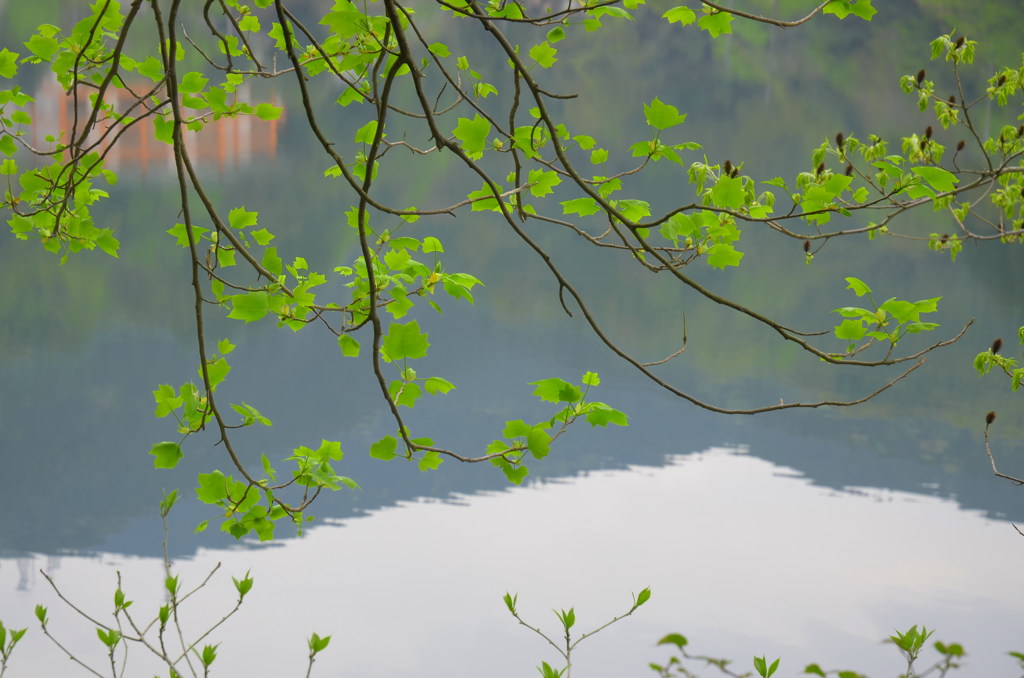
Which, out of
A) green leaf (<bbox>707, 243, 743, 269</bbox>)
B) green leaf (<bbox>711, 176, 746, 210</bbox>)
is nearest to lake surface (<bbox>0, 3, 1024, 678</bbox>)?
green leaf (<bbox>707, 243, 743, 269</bbox>)

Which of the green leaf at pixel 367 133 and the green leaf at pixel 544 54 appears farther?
the green leaf at pixel 544 54

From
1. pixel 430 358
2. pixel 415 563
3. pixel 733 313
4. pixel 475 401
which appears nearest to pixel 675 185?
pixel 733 313

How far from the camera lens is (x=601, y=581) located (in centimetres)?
409

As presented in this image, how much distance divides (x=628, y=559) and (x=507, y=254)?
6.90 meters

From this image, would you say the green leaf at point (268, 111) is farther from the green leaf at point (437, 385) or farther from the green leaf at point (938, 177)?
the green leaf at point (938, 177)

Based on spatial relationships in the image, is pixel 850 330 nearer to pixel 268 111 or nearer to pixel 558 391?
pixel 558 391

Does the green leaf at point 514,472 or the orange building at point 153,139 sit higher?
the orange building at point 153,139

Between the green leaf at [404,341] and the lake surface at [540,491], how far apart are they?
4.90ft

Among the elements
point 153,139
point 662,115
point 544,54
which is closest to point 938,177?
point 662,115

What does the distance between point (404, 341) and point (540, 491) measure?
3986 millimetres

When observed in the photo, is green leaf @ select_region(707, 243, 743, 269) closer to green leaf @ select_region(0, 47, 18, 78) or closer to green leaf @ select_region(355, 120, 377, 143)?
green leaf @ select_region(355, 120, 377, 143)

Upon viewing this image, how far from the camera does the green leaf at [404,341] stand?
1144 mm

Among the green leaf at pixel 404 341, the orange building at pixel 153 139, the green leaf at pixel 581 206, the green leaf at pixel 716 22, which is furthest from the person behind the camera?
the orange building at pixel 153 139

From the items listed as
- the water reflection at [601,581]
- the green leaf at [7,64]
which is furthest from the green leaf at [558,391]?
the water reflection at [601,581]
